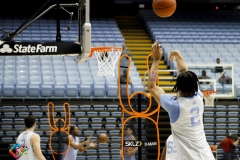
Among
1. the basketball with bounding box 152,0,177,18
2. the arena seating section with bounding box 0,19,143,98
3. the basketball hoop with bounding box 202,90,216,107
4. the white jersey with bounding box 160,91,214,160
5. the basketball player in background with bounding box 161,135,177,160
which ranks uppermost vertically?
the basketball with bounding box 152,0,177,18

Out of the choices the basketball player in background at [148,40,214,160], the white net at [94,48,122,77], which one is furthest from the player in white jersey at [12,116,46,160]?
the white net at [94,48,122,77]

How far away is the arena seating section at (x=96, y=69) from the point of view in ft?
49.9

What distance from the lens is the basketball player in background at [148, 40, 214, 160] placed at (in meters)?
4.12

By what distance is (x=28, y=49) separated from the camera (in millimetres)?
7688

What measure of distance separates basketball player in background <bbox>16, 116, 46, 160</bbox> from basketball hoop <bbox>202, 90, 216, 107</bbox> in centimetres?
835

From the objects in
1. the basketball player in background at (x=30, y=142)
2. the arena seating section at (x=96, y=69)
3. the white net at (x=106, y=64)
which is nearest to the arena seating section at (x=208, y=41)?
the arena seating section at (x=96, y=69)

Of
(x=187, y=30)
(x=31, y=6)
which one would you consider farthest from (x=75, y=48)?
(x=31, y=6)

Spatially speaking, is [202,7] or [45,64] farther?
[202,7]

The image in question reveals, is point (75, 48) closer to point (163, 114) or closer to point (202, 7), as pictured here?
point (163, 114)

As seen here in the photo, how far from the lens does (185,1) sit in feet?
73.0

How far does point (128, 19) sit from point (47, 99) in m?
8.35

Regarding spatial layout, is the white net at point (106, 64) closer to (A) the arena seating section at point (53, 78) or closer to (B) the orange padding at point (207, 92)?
(A) the arena seating section at point (53, 78)

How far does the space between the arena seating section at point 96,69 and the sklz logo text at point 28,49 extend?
6.68m

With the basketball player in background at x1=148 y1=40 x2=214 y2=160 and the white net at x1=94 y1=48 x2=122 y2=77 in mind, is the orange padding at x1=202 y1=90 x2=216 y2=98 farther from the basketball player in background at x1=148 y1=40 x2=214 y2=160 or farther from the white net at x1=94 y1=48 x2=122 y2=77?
the basketball player in background at x1=148 y1=40 x2=214 y2=160
